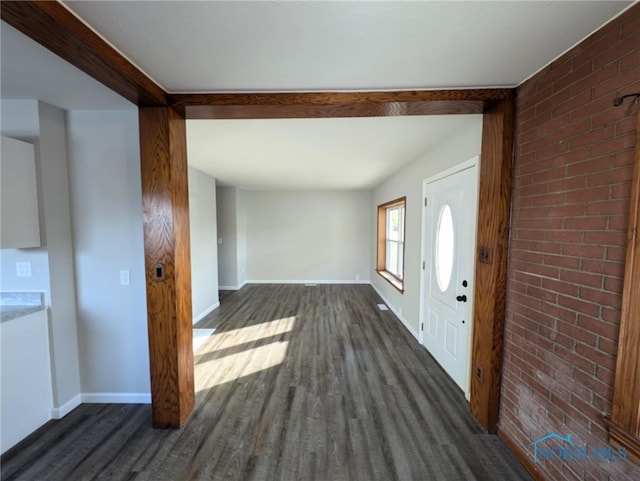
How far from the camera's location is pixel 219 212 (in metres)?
5.75

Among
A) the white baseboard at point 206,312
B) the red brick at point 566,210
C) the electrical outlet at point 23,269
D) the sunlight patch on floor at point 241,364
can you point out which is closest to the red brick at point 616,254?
the red brick at point 566,210

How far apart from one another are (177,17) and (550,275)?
2255 mm

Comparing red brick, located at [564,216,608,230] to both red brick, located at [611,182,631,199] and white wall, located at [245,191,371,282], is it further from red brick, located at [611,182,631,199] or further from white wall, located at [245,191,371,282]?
white wall, located at [245,191,371,282]

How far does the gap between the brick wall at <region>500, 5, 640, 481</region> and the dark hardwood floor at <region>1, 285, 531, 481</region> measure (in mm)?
525

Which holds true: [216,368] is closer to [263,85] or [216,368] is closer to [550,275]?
[263,85]

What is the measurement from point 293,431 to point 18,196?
8.40 ft

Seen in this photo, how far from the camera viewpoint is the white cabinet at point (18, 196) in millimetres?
1677

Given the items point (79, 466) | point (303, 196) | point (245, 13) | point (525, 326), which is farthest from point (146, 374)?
point (303, 196)

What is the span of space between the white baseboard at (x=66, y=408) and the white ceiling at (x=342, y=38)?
8.43ft

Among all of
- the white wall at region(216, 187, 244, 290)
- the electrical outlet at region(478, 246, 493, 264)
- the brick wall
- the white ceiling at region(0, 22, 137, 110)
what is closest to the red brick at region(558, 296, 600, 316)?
the brick wall

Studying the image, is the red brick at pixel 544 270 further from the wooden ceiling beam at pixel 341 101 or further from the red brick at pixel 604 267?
the wooden ceiling beam at pixel 341 101

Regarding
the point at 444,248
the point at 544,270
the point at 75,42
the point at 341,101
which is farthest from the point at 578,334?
the point at 75,42

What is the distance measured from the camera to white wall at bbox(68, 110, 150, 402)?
6.58 feet

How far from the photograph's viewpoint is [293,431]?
185 cm
